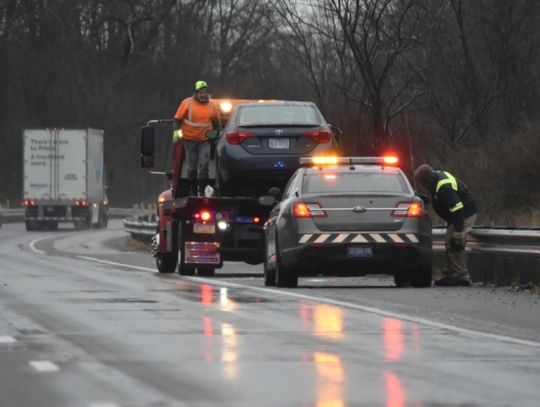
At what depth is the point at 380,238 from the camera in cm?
2017

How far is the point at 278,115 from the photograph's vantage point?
23.8 meters

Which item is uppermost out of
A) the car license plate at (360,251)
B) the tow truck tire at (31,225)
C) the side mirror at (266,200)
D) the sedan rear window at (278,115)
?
the sedan rear window at (278,115)

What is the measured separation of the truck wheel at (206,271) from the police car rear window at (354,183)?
4.38m

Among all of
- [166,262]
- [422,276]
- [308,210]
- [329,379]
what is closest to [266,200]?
[308,210]

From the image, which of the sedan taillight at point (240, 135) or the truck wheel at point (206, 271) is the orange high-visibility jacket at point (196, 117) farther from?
the truck wheel at point (206, 271)

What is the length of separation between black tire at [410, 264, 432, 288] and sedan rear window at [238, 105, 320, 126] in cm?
365

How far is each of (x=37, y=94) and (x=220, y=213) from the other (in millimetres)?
56046

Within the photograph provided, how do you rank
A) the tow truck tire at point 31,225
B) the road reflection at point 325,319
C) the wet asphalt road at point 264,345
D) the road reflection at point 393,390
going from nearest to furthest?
the road reflection at point 393,390 < the wet asphalt road at point 264,345 < the road reflection at point 325,319 < the tow truck tire at point 31,225

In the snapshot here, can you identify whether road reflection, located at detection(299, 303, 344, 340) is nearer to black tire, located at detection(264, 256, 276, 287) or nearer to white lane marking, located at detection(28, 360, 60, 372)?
white lane marking, located at detection(28, 360, 60, 372)

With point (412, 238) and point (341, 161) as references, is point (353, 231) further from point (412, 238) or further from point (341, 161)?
point (341, 161)

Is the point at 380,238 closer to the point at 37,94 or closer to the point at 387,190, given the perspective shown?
the point at 387,190

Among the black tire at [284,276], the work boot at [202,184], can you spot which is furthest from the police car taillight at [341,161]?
the work boot at [202,184]

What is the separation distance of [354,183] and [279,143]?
2.97 m

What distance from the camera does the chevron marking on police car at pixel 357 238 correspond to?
20141 mm
